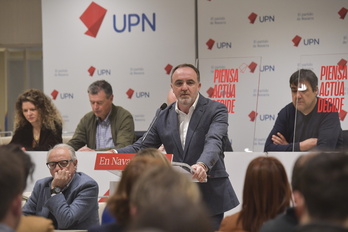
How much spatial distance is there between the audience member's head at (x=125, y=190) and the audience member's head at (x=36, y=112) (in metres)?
3.86

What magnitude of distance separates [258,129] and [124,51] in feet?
7.48

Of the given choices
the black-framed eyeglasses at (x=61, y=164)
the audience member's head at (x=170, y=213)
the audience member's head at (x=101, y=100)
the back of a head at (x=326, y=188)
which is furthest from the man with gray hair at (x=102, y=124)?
the audience member's head at (x=170, y=213)

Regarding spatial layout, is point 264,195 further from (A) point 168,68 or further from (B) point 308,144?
(A) point 168,68

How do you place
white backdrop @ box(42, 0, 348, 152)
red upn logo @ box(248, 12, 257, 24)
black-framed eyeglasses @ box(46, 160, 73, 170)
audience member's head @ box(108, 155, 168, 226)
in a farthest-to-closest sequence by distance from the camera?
red upn logo @ box(248, 12, 257, 24)
white backdrop @ box(42, 0, 348, 152)
black-framed eyeglasses @ box(46, 160, 73, 170)
audience member's head @ box(108, 155, 168, 226)

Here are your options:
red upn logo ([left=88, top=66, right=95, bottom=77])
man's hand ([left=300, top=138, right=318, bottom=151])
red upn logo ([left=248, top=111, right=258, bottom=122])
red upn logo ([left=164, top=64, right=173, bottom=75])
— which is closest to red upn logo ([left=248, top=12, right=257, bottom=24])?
red upn logo ([left=164, top=64, right=173, bottom=75])

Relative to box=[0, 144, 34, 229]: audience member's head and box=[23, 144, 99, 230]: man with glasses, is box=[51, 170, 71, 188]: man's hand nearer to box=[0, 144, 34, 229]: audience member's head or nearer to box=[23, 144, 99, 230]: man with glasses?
box=[23, 144, 99, 230]: man with glasses

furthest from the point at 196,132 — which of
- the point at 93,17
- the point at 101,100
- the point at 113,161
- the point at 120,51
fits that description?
the point at 93,17

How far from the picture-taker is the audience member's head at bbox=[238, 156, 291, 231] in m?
2.62

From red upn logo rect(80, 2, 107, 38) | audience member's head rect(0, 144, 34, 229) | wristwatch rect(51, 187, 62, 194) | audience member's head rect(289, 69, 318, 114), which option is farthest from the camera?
red upn logo rect(80, 2, 107, 38)

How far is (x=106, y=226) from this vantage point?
2.19 meters

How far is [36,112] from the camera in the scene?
19.8ft

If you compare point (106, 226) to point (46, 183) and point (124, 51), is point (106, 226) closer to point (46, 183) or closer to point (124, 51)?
point (46, 183)

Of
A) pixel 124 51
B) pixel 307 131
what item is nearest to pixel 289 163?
pixel 307 131

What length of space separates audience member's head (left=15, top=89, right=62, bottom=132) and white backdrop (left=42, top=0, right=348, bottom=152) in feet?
6.77
